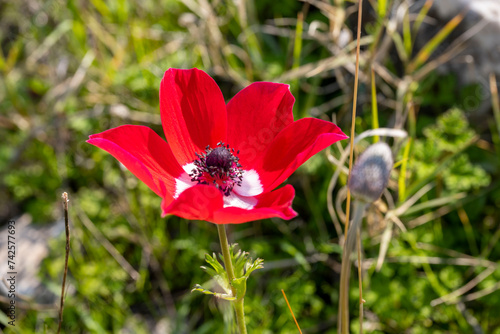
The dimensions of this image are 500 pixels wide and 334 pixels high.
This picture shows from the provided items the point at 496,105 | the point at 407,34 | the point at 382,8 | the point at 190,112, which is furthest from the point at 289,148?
the point at 407,34

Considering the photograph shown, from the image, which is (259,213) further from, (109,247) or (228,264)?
(109,247)

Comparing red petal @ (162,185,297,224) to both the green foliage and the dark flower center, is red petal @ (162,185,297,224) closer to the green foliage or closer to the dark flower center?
the dark flower center

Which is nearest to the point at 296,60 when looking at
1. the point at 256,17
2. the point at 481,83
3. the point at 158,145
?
the point at 256,17

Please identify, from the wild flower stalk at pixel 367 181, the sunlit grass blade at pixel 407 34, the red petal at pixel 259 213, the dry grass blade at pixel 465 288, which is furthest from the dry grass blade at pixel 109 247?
the sunlit grass blade at pixel 407 34

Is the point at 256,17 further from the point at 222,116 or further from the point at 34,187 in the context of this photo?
the point at 222,116

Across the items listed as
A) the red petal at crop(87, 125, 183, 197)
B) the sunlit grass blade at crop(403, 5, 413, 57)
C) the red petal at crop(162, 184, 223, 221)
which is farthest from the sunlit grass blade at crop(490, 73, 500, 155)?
the red petal at crop(162, 184, 223, 221)

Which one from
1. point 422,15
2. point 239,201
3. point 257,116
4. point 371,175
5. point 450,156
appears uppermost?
point 422,15
